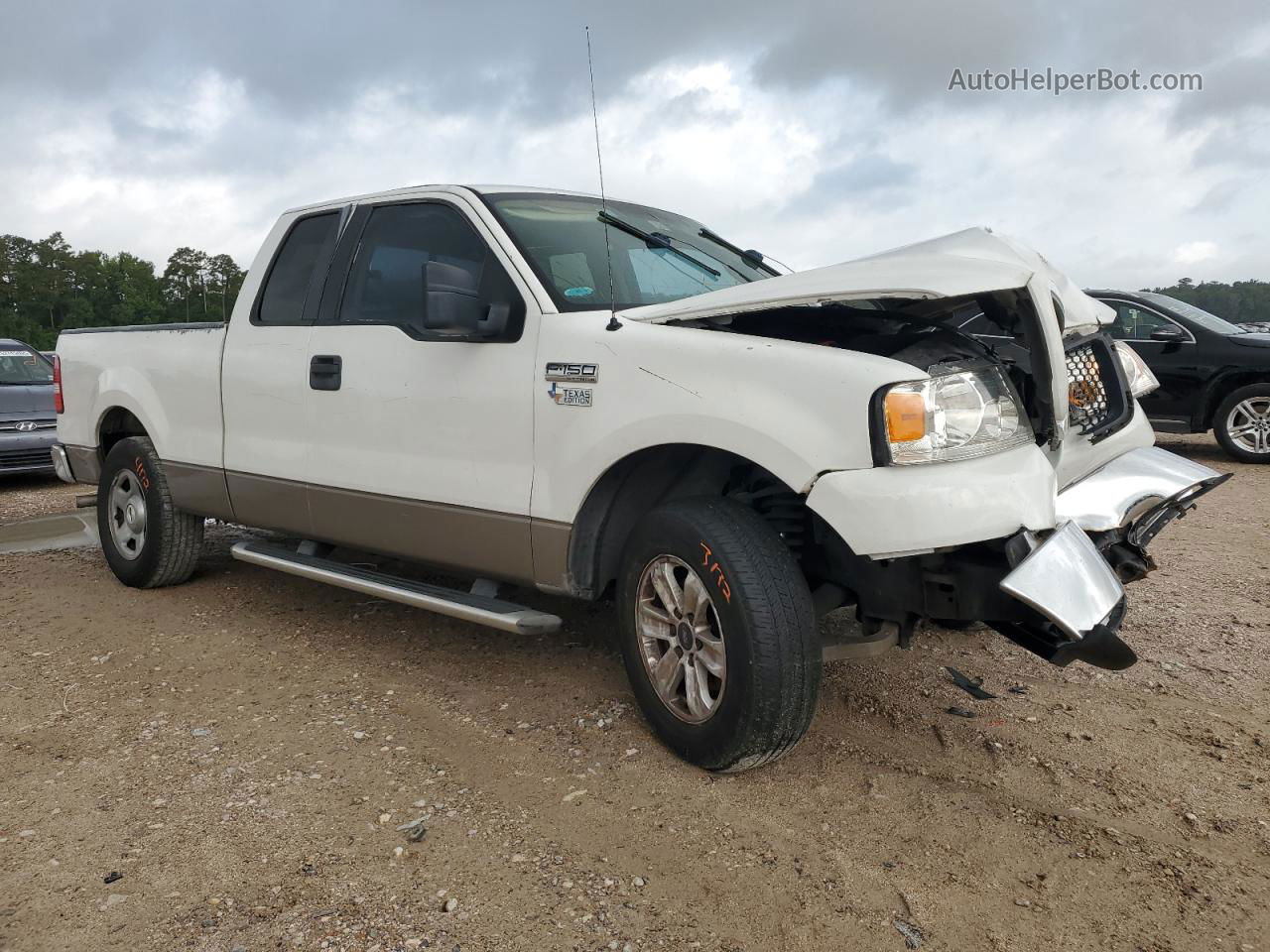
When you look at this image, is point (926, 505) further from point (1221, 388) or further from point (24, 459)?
point (24, 459)

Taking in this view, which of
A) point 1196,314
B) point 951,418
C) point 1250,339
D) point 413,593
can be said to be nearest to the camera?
point 951,418

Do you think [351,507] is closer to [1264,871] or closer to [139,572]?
[139,572]

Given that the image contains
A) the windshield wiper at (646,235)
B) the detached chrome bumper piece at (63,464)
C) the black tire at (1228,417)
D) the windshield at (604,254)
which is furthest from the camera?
the black tire at (1228,417)

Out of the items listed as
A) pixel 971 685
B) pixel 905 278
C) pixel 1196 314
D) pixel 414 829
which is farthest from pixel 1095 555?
pixel 1196 314

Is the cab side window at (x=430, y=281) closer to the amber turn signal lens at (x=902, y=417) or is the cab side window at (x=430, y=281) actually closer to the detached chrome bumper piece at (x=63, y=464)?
the amber turn signal lens at (x=902, y=417)

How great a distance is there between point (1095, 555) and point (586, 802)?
1.60 metres

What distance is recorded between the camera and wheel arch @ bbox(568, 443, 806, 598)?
330 cm

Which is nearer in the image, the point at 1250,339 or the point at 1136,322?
the point at 1250,339

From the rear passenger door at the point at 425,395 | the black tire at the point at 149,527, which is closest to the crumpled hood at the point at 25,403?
the black tire at the point at 149,527

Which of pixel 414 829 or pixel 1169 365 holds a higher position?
pixel 1169 365

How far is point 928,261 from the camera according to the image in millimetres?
2773

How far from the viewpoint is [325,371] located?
4191 mm

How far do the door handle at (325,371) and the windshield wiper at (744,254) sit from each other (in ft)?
5.70

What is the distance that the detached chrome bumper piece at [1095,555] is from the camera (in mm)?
2570
